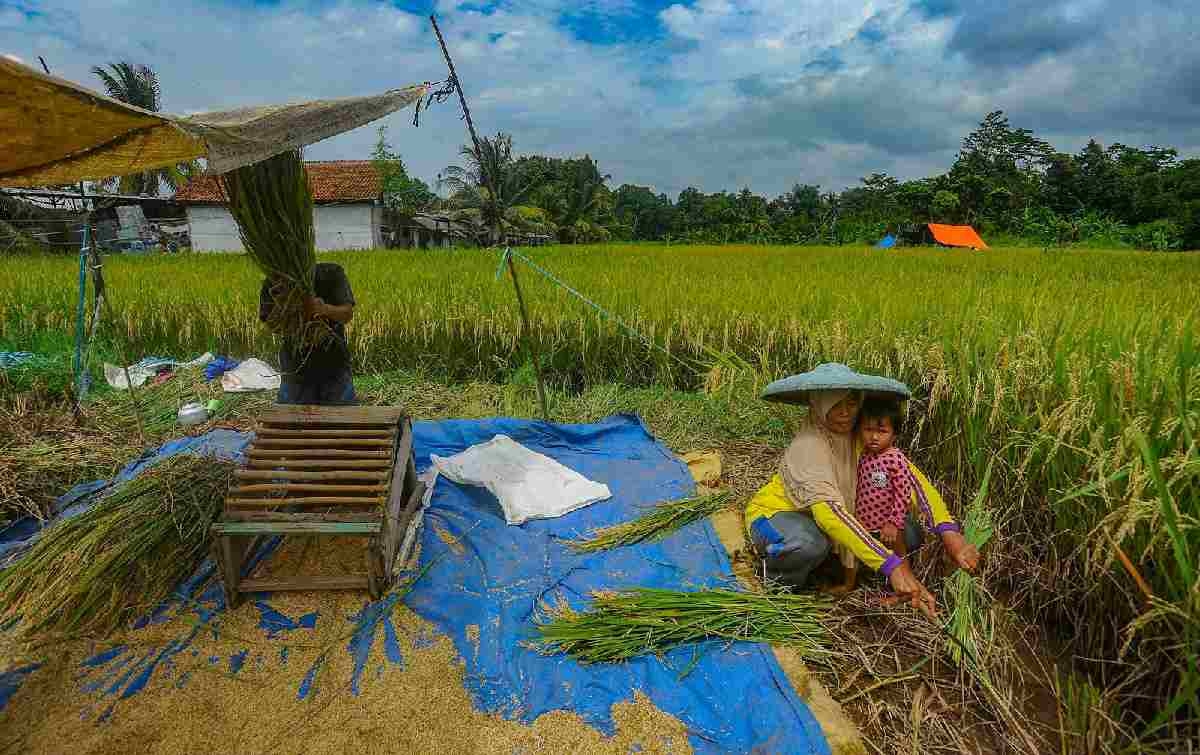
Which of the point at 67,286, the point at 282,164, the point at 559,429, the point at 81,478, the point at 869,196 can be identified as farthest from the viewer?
the point at 869,196

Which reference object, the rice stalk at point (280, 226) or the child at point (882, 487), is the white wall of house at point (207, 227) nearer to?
the rice stalk at point (280, 226)

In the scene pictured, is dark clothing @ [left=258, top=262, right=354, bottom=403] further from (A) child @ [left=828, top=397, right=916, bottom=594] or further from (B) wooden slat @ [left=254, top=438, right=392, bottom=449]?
(A) child @ [left=828, top=397, right=916, bottom=594]

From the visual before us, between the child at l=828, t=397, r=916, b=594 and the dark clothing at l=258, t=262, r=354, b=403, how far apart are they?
2224 millimetres

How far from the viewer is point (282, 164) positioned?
2459mm

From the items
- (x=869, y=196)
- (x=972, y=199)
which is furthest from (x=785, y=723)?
(x=869, y=196)

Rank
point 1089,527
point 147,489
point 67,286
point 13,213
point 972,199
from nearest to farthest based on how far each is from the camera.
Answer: point 1089,527 → point 147,489 → point 67,286 → point 13,213 → point 972,199

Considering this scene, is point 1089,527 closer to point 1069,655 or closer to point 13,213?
point 1069,655

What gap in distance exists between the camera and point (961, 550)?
1843mm

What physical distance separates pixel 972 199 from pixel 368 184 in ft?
83.0

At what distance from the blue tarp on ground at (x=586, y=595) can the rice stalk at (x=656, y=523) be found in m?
0.05

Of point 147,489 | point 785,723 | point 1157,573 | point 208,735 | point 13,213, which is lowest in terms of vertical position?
point 208,735

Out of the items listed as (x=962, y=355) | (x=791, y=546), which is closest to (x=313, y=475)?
(x=791, y=546)

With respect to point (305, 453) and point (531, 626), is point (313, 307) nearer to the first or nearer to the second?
point (305, 453)

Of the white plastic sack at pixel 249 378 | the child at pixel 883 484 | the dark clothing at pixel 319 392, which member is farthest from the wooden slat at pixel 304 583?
the white plastic sack at pixel 249 378
